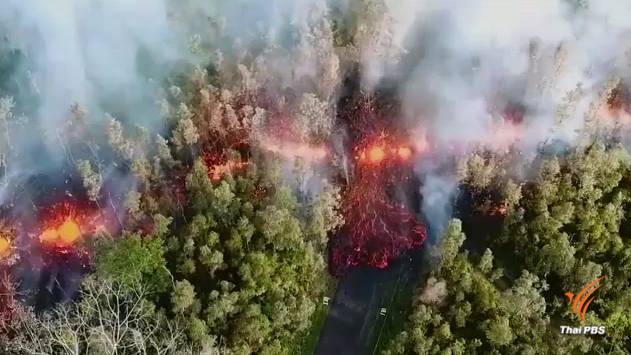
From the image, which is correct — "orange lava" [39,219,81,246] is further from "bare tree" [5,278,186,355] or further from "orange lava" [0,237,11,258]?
"bare tree" [5,278,186,355]

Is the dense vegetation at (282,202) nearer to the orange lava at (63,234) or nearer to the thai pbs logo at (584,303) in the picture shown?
the thai pbs logo at (584,303)

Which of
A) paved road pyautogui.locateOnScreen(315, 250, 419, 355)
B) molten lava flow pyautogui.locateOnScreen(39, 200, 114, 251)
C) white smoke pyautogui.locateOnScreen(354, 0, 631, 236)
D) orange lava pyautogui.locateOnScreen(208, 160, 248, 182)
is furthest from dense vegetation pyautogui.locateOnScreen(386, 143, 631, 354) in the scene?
molten lava flow pyautogui.locateOnScreen(39, 200, 114, 251)

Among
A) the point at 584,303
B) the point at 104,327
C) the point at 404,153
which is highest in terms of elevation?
the point at 404,153

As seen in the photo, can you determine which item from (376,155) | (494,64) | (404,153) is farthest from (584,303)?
(494,64)

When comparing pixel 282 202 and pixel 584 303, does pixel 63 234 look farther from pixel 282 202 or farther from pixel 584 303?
pixel 584 303

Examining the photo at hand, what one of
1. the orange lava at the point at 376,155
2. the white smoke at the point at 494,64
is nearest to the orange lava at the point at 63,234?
the orange lava at the point at 376,155

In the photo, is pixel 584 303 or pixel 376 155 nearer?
pixel 584 303

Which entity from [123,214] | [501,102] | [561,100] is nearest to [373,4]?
[501,102]
